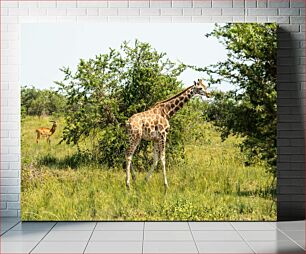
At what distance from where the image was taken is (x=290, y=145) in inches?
261

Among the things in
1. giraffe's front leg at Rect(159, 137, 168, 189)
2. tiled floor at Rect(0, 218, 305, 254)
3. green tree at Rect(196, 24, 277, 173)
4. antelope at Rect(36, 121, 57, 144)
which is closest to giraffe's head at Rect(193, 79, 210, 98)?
green tree at Rect(196, 24, 277, 173)

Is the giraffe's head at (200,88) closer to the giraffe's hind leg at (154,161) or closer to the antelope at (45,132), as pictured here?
the giraffe's hind leg at (154,161)

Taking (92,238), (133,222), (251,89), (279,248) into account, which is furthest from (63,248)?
(251,89)

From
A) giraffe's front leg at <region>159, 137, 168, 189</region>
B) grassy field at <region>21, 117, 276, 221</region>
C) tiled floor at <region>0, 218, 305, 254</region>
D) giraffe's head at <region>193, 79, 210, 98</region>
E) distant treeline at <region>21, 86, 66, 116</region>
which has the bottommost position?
tiled floor at <region>0, 218, 305, 254</region>

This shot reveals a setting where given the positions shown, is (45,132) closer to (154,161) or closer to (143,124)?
(143,124)

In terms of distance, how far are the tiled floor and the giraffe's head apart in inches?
53.0

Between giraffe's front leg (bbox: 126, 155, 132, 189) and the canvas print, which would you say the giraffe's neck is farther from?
giraffe's front leg (bbox: 126, 155, 132, 189)

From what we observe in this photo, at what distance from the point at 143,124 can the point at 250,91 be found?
1188mm

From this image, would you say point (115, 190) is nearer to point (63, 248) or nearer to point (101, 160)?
point (101, 160)

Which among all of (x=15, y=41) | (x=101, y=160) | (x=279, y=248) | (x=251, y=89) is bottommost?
(x=279, y=248)

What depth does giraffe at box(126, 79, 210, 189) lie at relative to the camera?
21.6ft

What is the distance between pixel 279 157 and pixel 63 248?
2602 mm

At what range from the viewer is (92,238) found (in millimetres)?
5645

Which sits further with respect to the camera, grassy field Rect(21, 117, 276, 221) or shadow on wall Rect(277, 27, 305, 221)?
shadow on wall Rect(277, 27, 305, 221)
